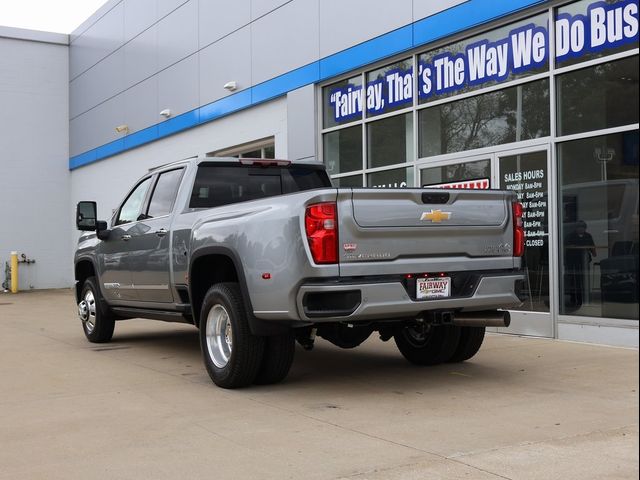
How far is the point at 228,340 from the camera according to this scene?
6.54m

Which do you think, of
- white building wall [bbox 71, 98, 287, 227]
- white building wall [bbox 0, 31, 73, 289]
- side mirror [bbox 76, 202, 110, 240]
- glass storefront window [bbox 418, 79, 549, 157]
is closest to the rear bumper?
side mirror [bbox 76, 202, 110, 240]

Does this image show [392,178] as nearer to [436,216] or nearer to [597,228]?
[597,228]

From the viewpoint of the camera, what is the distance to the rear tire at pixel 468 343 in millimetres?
7238

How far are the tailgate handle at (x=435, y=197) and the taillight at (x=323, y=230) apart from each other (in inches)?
32.8

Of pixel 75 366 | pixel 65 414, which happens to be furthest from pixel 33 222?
pixel 65 414

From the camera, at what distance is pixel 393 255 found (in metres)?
Answer: 5.88

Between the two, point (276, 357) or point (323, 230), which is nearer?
point (323, 230)

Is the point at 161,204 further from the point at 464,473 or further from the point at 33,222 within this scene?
the point at 33,222

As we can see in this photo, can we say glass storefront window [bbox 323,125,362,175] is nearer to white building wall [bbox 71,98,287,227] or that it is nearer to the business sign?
the business sign

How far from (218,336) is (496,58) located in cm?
594

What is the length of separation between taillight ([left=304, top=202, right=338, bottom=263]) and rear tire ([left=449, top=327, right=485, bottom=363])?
Answer: 2221 mm

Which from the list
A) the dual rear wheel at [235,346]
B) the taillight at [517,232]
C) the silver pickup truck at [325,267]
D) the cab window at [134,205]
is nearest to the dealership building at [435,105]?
the taillight at [517,232]

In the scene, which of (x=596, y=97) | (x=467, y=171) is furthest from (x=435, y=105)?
(x=596, y=97)

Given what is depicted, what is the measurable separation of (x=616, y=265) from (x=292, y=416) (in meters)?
4.92
